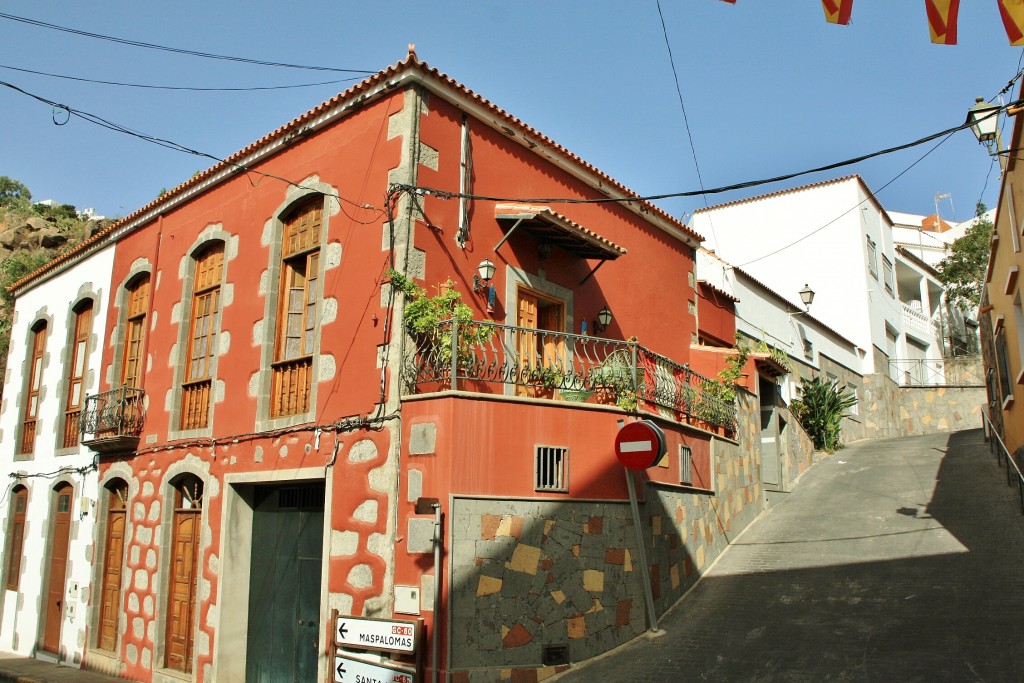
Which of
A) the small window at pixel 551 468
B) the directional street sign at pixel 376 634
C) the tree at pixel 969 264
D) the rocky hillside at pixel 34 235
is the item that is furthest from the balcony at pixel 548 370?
the rocky hillside at pixel 34 235

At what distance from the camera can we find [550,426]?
9023mm

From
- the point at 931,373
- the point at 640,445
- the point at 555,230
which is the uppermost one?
the point at 931,373

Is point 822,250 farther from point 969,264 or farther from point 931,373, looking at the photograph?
point 931,373

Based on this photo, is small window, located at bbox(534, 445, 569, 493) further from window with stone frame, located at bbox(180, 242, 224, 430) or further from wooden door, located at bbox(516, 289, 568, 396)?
window with stone frame, located at bbox(180, 242, 224, 430)

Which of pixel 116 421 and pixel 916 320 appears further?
pixel 916 320

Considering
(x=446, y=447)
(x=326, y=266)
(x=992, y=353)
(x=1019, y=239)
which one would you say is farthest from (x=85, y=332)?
(x=992, y=353)

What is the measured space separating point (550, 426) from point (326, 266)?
3.74m

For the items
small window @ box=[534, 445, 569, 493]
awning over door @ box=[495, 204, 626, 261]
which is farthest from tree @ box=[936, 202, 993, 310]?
small window @ box=[534, 445, 569, 493]

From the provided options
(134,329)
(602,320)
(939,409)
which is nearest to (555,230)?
(602,320)

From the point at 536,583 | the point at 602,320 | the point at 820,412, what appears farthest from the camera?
the point at 820,412

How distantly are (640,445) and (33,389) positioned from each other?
47.3 ft

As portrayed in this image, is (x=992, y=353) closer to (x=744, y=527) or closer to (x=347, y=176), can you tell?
(x=744, y=527)

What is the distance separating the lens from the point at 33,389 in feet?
56.1

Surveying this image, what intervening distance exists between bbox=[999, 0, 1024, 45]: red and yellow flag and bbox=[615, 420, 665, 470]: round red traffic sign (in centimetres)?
504
